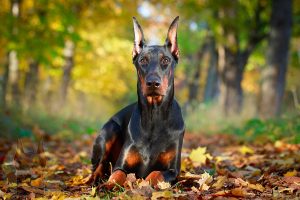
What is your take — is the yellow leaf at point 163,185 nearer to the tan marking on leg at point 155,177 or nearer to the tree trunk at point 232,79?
the tan marking on leg at point 155,177

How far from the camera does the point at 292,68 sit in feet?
83.6

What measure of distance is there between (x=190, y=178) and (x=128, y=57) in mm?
26217

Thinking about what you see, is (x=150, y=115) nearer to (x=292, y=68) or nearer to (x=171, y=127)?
(x=171, y=127)

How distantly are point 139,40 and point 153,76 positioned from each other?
0.85 meters

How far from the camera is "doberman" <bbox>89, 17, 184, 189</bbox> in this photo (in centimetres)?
462

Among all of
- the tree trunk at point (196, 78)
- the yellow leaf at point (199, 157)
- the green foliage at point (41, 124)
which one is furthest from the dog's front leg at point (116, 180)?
the tree trunk at point (196, 78)

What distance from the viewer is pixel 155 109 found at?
4.88m

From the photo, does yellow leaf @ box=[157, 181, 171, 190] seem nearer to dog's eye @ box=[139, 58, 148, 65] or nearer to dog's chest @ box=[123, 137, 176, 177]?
dog's chest @ box=[123, 137, 176, 177]

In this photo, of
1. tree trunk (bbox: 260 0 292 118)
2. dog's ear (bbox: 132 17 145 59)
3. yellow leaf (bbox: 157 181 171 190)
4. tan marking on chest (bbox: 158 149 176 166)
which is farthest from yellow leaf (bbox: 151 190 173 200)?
tree trunk (bbox: 260 0 292 118)

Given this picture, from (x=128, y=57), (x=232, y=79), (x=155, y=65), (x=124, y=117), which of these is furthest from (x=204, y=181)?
(x=128, y=57)

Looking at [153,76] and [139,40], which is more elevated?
[139,40]

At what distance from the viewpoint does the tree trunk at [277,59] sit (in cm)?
1425

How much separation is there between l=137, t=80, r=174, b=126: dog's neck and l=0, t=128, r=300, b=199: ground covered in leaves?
621 mm

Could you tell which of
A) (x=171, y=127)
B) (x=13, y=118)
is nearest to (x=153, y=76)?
(x=171, y=127)
